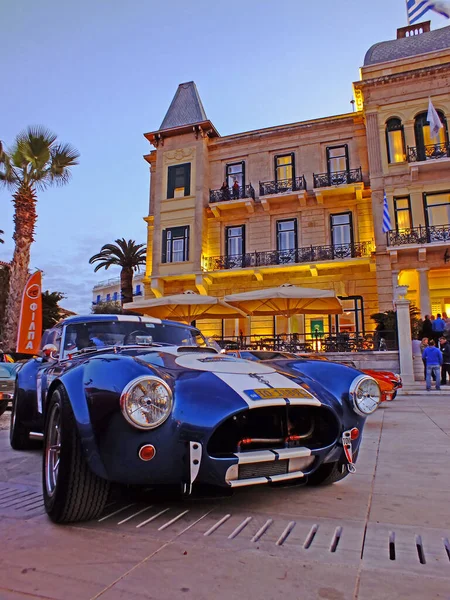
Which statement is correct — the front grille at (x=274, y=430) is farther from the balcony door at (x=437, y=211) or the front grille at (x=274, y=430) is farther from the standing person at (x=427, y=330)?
the balcony door at (x=437, y=211)

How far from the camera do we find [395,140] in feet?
65.2

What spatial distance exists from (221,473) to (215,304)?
1238cm

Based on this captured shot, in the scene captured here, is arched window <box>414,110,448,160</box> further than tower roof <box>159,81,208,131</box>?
No

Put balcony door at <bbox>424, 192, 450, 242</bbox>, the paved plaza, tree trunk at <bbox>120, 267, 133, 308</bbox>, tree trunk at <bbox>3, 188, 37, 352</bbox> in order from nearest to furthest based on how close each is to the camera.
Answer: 1. the paved plaza
2. tree trunk at <bbox>3, 188, 37, 352</bbox>
3. balcony door at <bbox>424, 192, 450, 242</bbox>
4. tree trunk at <bbox>120, 267, 133, 308</bbox>

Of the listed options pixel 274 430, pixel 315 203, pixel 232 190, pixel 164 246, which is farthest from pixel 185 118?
pixel 274 430

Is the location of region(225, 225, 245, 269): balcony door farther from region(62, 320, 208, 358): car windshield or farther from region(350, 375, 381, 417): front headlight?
region(350, 375, 381, 417): front headlight

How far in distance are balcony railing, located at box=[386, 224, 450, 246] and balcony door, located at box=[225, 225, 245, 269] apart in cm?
698

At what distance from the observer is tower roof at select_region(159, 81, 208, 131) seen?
23.8 m

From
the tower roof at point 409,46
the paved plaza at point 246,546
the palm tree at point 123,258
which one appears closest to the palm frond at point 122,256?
the palm tree at point 123,258

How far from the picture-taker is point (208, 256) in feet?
72.8

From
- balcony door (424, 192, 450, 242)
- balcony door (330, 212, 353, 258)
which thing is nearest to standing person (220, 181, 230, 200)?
balcony door (330, 212, 353, 258)

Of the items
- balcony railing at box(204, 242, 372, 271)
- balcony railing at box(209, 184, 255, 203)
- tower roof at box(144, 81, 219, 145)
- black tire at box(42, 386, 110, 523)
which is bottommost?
black tire at box(42, 386, 110, 523)

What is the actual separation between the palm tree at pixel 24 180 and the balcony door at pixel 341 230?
12509 mm

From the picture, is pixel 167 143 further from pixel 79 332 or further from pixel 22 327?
pixel 79 332
